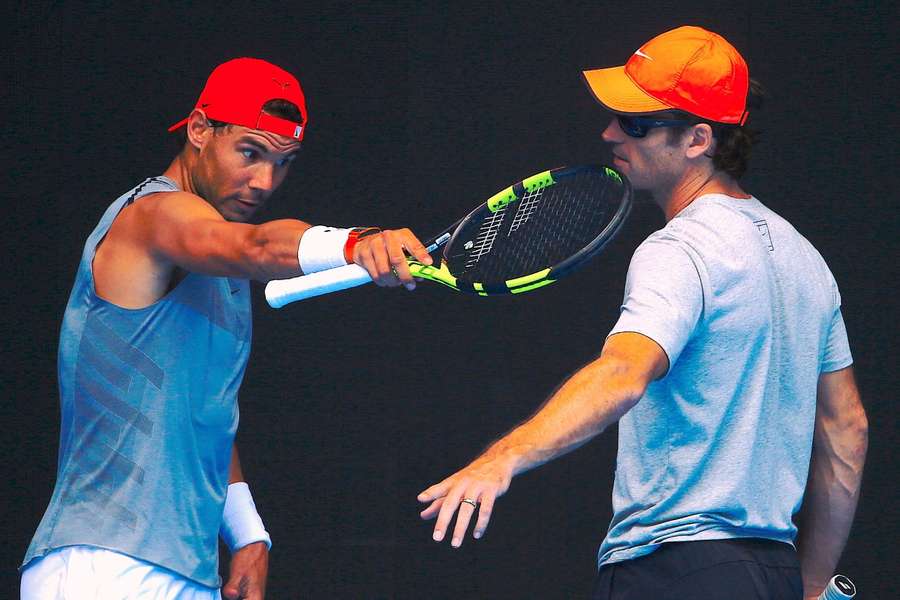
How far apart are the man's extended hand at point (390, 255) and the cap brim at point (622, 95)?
0.47m

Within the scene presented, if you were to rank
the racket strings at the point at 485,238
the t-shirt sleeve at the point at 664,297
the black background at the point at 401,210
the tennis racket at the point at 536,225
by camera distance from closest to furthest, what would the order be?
1. the t-shirt sleeve at the point at 664,297
2. the tennis racket at the point at 536,225
3. the racket strings at the point at 485,238
4. the black background at the point at 401,210

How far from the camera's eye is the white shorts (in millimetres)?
2143

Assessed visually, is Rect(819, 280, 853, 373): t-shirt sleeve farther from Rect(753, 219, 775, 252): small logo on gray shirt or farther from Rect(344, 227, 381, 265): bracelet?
Rect(344, 227, 381, 265): bracelet

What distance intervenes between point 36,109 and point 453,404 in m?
1.41

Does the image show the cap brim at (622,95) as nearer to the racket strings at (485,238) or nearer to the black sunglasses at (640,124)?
the black sunglasses at (640,124)

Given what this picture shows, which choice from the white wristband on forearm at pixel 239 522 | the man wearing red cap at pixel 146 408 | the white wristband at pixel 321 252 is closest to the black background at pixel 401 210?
the white wristband on forearm at pixel 239 522

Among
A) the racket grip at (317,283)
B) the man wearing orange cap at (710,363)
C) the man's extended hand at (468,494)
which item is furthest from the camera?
the racket grip at (317,283)

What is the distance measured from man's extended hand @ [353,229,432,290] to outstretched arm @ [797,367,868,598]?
762 millimetres

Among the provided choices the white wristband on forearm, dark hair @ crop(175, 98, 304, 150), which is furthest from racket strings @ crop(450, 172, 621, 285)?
the white wristband on forearm

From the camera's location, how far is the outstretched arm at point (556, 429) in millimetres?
1462

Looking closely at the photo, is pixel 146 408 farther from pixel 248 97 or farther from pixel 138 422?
pixel 248 97

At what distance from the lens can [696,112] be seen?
6.95ft

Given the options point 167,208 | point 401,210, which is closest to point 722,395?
point 167,208

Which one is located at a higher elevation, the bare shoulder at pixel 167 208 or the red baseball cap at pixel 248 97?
the red baseball cap at pixel 248 97
